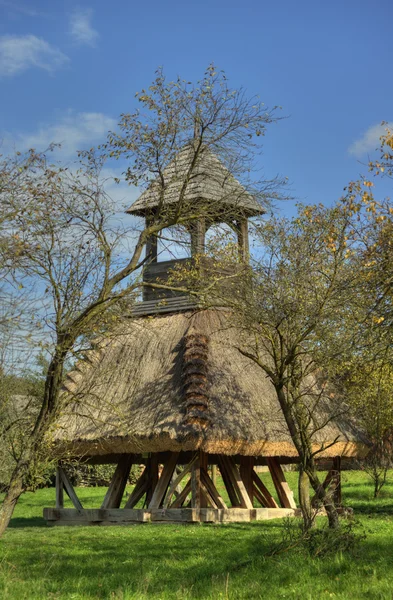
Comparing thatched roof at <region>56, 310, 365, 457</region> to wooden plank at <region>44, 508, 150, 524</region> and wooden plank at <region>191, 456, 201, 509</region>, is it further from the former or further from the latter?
wooden plank at <region>44, 508, 150, 524</region>

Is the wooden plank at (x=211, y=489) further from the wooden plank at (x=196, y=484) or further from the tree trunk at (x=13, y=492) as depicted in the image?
the tree trunk at (x=13, y=492)

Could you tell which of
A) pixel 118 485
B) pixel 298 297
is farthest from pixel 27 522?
pixel 298 297

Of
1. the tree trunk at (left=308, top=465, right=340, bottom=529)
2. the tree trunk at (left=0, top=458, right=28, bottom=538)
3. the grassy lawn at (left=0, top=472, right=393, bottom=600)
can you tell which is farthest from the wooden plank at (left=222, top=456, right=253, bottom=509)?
the tree trunk at (left=0, top=458, right=28, bottom=538)

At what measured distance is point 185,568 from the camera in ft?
33.2

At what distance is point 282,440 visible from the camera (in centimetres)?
1994

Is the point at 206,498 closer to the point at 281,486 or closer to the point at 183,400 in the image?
the point at 281,486

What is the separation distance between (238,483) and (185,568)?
1053cm

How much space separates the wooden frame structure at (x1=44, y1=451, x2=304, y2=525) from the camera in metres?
19.2

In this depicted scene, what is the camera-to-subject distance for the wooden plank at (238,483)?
2000 cm

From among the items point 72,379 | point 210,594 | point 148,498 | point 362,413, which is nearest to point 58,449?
point 72,379

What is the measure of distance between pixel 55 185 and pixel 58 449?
1081 cm

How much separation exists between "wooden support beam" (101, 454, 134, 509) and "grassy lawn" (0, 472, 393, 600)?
5566 mm

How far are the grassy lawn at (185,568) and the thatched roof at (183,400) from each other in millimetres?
3538

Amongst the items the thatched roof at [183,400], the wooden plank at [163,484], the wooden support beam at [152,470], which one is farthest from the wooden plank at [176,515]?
the wooden support beam at [152,470]
